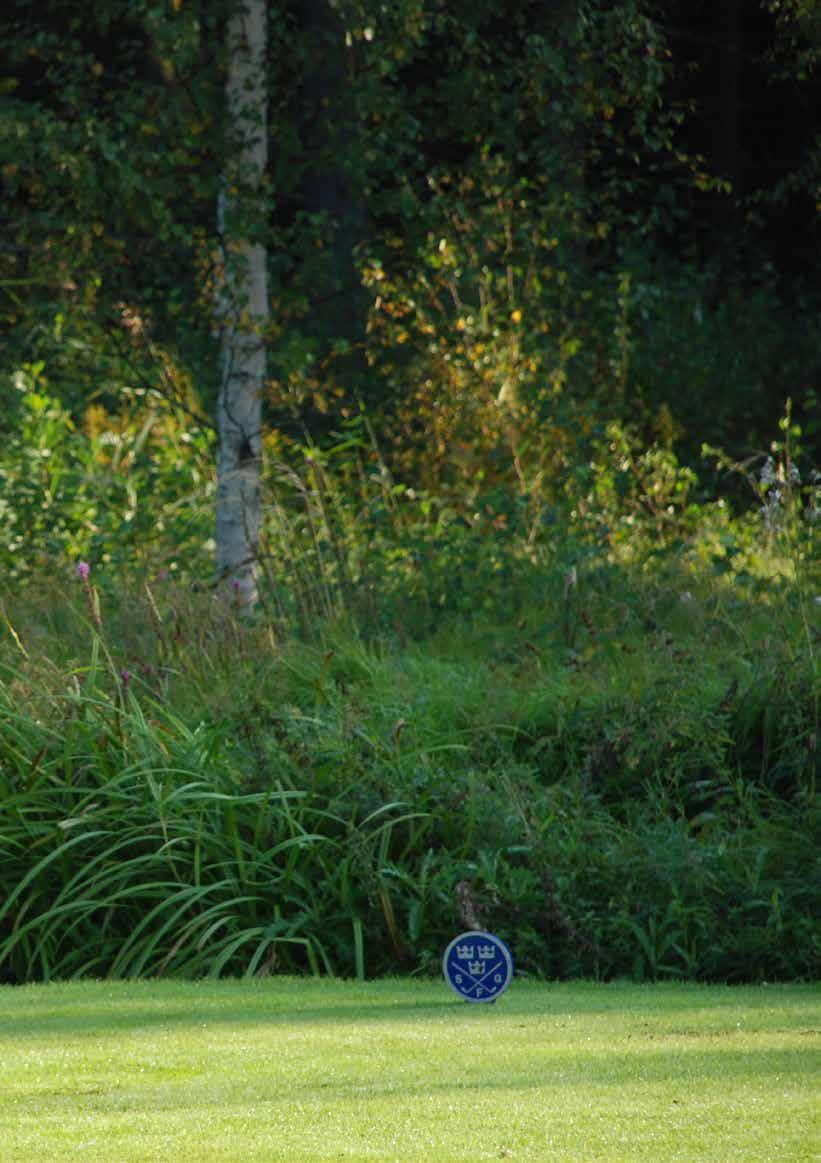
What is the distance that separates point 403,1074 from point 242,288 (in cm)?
739

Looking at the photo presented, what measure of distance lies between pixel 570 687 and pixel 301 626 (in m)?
1.85

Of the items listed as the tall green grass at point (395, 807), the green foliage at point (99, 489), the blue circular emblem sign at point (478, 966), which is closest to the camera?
the blue circular emblem sign at point (478, 966)

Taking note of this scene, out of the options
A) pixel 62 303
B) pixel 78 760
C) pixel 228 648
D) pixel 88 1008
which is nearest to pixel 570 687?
pixel 228 648

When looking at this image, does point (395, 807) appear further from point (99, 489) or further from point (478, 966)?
point (99, 489)

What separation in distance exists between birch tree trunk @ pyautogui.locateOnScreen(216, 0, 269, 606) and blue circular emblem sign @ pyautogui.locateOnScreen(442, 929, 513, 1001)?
5.43 m

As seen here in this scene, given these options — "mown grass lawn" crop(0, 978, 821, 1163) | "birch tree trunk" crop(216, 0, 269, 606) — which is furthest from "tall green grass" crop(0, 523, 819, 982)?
"birch tree trunk" crop(216, 0, 269, 606)

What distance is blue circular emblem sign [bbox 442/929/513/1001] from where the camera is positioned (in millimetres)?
5410

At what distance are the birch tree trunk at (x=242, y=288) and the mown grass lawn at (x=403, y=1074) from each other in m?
5.42

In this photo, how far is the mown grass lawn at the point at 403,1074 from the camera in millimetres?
3777

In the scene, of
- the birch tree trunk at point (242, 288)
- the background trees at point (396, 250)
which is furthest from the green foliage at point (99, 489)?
the birch tree trunk at point (242, 288)

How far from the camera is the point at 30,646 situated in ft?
29.9

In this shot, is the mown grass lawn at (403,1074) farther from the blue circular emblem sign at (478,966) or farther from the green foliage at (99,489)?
the green foliage at (99,489)

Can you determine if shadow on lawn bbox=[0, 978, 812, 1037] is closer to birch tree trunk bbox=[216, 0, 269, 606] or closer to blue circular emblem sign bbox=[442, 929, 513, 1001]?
blue circular emblem sign bbox=[442, 929, 513, 1001]

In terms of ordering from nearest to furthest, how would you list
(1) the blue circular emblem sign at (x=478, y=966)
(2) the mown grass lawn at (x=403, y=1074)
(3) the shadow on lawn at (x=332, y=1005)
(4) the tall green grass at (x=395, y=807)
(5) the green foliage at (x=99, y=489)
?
(2) the mown grass lawn at (x=403, y=1074) < (3) the shadow on lawn at (x=332, y=1005) < (1) the blue circular emblem sign at (x=478, y=966) < (4) the tall green grass at (x=395, y=807) < (5) the green foliage at (x=99, y=489)
